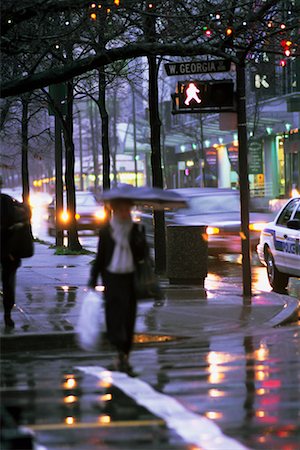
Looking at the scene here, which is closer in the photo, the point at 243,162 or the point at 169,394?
the point at 169,394

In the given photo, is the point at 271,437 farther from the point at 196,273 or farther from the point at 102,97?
the point at 102,97

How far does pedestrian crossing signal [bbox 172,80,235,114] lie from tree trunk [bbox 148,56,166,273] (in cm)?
466

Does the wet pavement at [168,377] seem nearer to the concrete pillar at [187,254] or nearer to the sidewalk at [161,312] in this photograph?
the sidewalk at [161,312]

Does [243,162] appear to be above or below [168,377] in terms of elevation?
above

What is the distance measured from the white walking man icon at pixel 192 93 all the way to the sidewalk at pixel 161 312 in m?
3.09

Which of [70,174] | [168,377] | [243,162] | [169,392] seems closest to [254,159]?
[70,174]

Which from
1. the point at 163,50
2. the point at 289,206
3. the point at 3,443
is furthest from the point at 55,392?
the point at 289,206

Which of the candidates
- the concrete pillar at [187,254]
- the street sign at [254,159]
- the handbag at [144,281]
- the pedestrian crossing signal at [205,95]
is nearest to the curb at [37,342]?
the handbag at [144,281]

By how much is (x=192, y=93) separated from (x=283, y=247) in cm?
400

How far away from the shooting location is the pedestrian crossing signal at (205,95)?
14.3 metres

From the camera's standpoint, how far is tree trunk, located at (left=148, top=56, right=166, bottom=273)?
19.0 meters

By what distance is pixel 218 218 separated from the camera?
2309cm

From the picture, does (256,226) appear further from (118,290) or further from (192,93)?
(118,290)

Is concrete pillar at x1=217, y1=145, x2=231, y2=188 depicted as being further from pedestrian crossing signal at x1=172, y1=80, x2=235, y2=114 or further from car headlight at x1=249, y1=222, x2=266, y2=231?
pedestrian crossing signal at x1=172, y1=80, x2=235, y2=114
